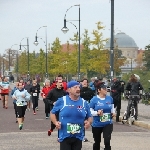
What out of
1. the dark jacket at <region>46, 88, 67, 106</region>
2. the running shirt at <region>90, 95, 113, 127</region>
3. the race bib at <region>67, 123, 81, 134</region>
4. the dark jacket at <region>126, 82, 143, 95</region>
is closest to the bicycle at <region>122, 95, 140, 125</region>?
the dark jacket at <region>126, 82, 143, 95</region>

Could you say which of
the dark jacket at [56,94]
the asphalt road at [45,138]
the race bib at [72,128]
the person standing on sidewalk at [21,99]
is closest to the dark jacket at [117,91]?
the asphalt road at [45,138]

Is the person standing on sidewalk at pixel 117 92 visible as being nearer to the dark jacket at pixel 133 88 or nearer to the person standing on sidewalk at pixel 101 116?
the dark jacket at pixel 133 88

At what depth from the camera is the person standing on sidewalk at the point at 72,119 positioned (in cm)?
863

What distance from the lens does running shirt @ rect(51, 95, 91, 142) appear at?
863 centimetres

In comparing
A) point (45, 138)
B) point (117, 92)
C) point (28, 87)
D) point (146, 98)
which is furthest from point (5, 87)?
point (45, 138)

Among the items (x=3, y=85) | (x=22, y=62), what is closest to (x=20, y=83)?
(x=3, y=85)

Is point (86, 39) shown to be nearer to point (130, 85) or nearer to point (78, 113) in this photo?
point (130, 85)

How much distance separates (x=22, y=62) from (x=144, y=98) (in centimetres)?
7046

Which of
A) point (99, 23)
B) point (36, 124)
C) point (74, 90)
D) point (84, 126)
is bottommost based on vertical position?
point (36, 124)

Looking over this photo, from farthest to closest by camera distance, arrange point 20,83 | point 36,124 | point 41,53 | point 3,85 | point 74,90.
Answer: point 41,53, point 3,85, point 36,124, point 20,83, point 74,90

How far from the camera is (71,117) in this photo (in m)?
8.64

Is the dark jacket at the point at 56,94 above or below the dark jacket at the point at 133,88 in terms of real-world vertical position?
above

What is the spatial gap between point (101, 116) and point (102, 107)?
26 cm

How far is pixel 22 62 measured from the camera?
10388 centimetres
